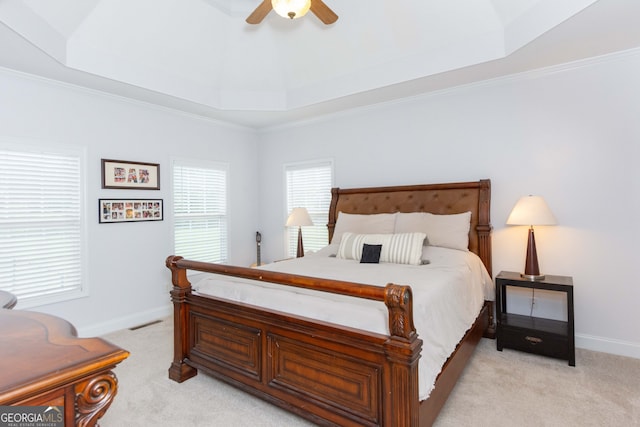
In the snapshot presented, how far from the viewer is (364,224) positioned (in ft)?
12.6

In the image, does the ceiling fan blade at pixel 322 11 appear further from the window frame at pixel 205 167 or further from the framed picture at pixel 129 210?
the framed picture at pixel 129 210

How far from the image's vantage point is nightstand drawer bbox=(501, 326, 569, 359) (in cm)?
276

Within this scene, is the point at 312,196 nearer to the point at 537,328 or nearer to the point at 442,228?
the point at 442,228

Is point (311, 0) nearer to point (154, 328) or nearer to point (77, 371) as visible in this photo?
point (77, 371)

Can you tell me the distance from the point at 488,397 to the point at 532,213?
5.28ft

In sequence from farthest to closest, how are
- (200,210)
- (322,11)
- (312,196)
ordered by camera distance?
1. (312,196)
2. (200,210)
3. (322,11)

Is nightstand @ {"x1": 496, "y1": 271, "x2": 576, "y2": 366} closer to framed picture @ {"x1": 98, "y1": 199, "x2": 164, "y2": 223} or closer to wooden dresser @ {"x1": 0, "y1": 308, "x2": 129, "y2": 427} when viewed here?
wooden dresser @ {"x1": 0, "y1": 308, "x2": 129, "y2": 427}

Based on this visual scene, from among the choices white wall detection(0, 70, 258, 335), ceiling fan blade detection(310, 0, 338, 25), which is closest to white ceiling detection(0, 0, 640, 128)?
white wall detection(0, 70, 258, 335)

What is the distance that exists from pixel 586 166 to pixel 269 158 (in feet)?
13.2

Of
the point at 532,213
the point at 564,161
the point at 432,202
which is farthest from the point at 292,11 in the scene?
the point at 564,161

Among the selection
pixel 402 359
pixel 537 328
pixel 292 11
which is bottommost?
pixel 537 328

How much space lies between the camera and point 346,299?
1988 mm

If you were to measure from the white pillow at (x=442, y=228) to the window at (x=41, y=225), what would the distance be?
3420 mm

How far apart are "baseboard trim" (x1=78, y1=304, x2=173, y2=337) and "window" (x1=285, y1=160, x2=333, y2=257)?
1.92 meters
